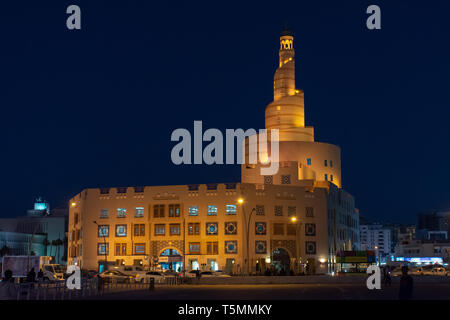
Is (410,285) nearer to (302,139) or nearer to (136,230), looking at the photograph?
(136,230)

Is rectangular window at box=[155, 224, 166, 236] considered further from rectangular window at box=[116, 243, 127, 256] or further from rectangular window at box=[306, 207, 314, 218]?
rectangular window at box=[306, 207, 314, 218]

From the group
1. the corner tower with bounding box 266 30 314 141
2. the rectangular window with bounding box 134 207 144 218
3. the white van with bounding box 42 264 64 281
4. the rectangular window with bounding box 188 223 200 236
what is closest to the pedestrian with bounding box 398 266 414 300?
the white van with bounding box 42 264 64 281

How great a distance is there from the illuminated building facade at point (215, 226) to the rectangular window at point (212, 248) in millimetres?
98

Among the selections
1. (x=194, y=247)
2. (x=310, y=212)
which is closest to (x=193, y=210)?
(x=194, y=247)

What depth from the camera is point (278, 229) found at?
82562 millimetres

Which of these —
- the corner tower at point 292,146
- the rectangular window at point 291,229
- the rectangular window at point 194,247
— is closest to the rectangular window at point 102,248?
the rectangular window at point 194,247

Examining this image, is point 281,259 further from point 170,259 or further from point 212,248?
point 170,259

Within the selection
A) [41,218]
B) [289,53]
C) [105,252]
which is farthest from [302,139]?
[41,218]

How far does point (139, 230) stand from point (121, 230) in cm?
254

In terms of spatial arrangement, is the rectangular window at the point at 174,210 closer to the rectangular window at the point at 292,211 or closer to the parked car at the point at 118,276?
the rectangular window at the point at 292,211

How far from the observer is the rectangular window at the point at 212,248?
8081 centimetres

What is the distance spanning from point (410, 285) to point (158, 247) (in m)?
62.9
